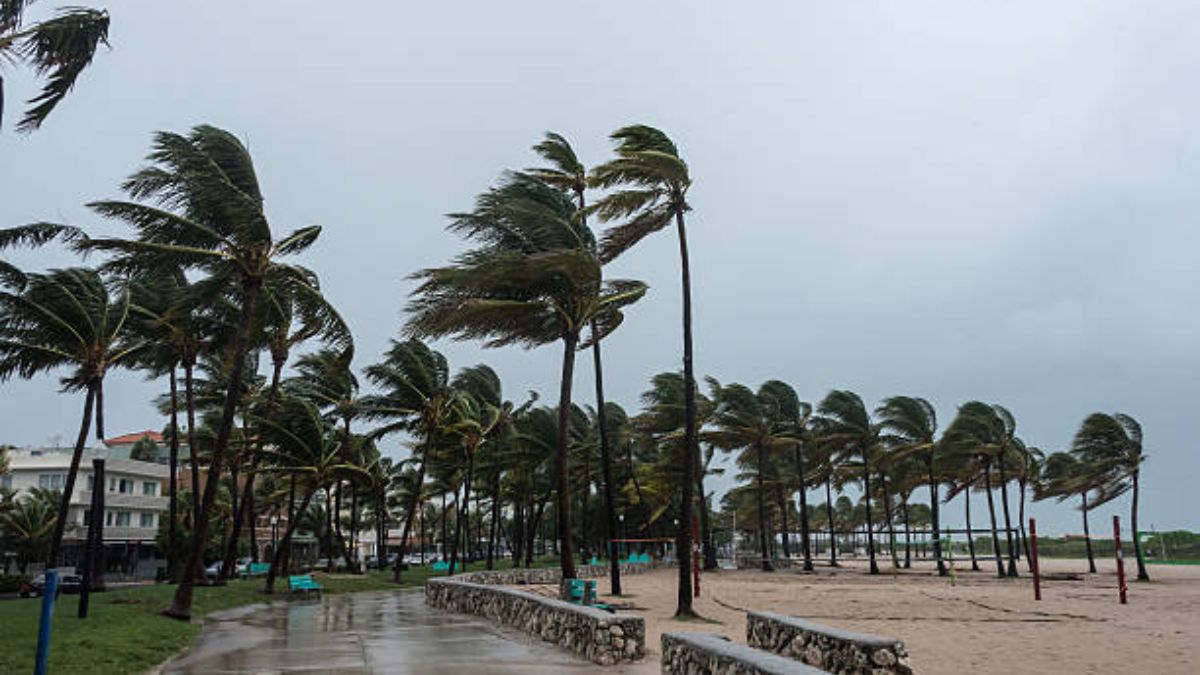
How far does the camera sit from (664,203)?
18906mm

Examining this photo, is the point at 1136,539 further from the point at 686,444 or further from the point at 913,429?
the point at 686,444

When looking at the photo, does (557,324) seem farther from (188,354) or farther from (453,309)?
(188,354)

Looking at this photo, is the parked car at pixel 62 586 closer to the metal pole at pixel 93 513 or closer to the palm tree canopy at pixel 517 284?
the metal pole at pixel 93 513

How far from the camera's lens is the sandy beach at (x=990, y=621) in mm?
11781

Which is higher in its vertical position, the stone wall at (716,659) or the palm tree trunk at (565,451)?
the palm tree trunk at (565,451)

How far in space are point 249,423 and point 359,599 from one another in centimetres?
1196

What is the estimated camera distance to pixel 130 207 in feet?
54.1

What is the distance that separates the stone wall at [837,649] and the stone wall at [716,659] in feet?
4.39

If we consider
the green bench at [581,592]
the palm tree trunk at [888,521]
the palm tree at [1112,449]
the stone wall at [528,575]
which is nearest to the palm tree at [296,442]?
the stone wall at [528,575]

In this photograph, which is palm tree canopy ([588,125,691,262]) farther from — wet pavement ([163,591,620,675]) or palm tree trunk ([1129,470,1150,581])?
palm tree trunk ([1129,470,1150,581])

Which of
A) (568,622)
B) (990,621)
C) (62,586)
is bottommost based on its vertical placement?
(62,586)

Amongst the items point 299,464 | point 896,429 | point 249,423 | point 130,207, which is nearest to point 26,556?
point 249,423

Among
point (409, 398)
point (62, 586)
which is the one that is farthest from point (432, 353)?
point (62, 586)

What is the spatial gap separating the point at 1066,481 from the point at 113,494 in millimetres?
56268
